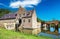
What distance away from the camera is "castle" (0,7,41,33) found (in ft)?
15.2

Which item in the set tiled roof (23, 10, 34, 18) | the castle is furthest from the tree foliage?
tiled roof (23, 10, 34, 18)

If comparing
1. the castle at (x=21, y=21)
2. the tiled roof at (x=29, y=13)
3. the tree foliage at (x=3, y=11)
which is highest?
the tree foliage at (x=3, y=11)

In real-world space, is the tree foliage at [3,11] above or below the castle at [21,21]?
above

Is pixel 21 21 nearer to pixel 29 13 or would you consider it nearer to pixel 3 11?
pixel 29 13

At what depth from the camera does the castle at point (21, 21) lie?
4.65 m

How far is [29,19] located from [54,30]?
681 millimetres

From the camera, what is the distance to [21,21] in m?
4.80

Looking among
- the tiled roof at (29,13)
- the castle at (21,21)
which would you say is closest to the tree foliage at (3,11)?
the castle at (21,21)

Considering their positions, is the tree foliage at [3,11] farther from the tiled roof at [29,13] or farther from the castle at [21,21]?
the tiled roof at [29,13]

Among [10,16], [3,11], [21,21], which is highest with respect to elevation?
[3,11]

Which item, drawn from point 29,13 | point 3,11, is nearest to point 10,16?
point 3,11

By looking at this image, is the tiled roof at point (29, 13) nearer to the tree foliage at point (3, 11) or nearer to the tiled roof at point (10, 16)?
the tiled roof at point (10, 16)

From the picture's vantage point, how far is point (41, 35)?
466 centimetres

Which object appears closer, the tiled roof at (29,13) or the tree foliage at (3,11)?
the tiled roof at (29,13)
